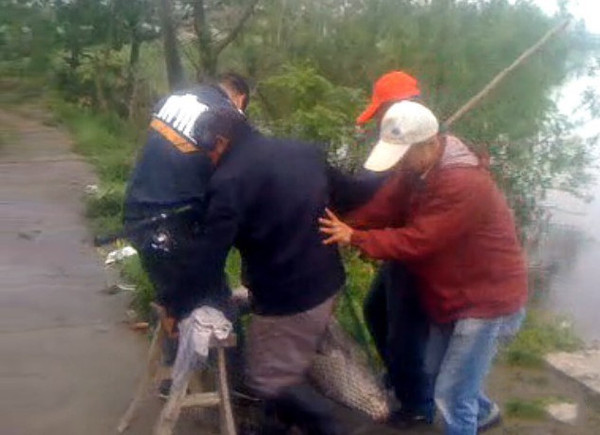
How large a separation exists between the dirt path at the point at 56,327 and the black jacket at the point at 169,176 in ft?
3.88

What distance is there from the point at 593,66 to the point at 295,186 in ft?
34.6

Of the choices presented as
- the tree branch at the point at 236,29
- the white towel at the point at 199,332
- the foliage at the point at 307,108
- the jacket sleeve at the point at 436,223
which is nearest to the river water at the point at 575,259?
the foliage at the point at 307,108

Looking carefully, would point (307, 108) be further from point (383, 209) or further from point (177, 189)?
point (177, 189)

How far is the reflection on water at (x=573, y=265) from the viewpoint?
9.31 m

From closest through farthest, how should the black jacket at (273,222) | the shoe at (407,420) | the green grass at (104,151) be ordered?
the black jacket at (273,222) → the shoe at (407,420) → the green grass at (104,151)

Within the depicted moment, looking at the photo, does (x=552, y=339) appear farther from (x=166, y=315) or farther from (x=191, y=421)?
(x=166, y=315)

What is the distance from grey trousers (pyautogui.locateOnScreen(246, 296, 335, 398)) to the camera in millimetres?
3965

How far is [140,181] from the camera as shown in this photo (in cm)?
395

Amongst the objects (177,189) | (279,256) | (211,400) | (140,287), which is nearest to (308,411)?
(211,400)

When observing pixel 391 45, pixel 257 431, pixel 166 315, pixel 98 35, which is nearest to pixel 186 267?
pixel 166 315

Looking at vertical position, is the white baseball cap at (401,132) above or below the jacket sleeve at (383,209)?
above

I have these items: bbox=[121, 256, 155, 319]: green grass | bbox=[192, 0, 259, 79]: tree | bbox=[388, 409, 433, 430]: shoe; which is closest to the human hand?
bbox=[388, 409, 433, 430]: shoe

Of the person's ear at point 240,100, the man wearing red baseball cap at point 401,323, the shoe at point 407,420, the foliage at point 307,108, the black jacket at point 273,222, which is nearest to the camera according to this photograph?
the black jacket at point 273,222

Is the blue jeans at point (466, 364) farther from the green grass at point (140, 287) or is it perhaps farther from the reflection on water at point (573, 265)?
the reflection on water at point (573, 265)
